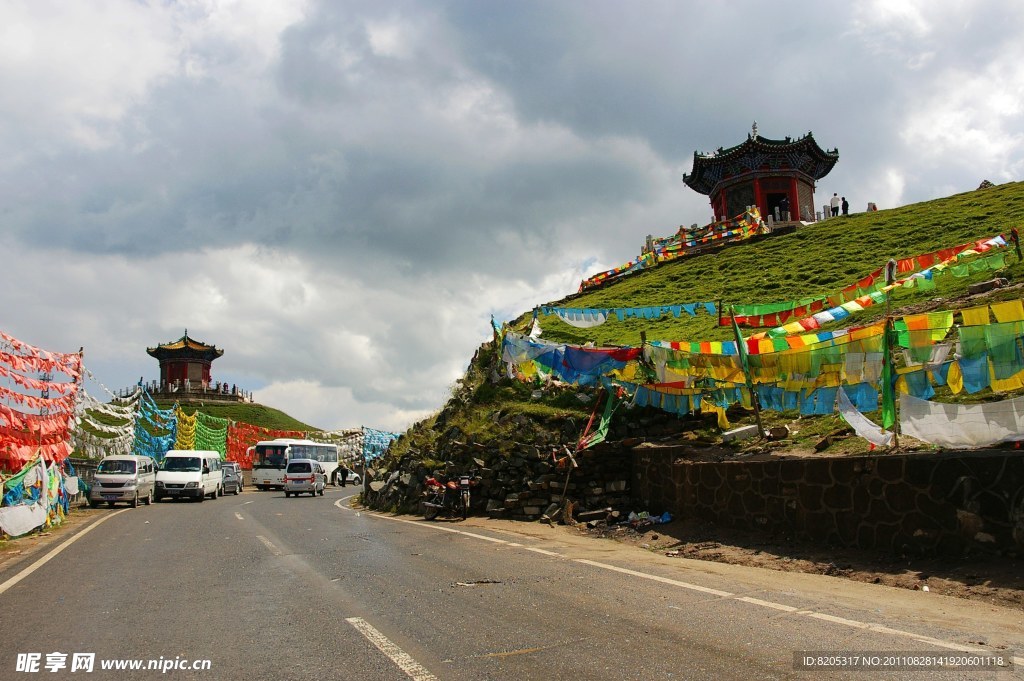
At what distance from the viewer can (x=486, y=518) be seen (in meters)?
16.3

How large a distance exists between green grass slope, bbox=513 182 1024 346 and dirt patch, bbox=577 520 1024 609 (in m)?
10.5

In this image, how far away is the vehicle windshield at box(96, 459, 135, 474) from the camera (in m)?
24.2

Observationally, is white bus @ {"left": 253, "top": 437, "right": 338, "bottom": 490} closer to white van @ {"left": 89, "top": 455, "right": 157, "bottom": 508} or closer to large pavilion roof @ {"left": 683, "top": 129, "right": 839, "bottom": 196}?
white van @ {"left": 89, "top": 455, "right": 157, "bottom": 508}

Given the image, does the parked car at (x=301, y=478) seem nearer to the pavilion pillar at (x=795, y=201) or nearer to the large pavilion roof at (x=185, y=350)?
the pavilion pillar at (x=795, y=201)

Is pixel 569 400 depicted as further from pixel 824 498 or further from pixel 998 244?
pixel 998 244

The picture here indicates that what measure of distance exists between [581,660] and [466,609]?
6.46 ft

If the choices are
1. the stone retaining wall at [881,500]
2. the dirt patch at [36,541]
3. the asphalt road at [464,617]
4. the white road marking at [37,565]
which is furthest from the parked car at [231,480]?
the stone retaining wall at [881,500]

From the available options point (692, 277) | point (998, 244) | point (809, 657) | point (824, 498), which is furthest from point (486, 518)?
point (692, 277)

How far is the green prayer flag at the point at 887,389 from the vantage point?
9.45m

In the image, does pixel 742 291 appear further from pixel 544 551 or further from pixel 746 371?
pixel 544 551

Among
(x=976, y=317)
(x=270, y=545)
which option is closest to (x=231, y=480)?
(x=270, y=545)

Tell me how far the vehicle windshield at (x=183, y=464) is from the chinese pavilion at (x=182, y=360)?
6024cm

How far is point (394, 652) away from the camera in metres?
5.13

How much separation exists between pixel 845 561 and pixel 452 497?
403 inches
